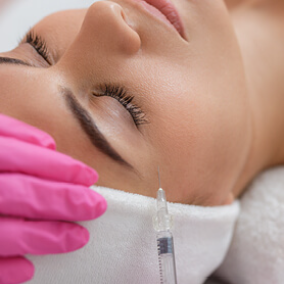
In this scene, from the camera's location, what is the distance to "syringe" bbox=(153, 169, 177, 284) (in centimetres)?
81

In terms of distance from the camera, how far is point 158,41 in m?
0.88

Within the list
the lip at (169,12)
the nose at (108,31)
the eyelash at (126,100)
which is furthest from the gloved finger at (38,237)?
the lip at (169,12)

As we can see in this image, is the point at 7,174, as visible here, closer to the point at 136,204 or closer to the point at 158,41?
the point at 136,204

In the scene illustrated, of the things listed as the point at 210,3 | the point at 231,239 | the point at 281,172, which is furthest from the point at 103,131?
the point at 281,172

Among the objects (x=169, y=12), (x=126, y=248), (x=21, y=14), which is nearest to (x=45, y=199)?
(x=126, y=248)

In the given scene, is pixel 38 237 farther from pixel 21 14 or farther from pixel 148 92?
pixel 21 14

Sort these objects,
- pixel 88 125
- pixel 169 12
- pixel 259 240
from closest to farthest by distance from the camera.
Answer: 1. pixel 88 125
2. pixel 169 12
3. pixel 259 240

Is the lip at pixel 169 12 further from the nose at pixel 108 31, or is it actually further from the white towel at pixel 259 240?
the white towel at pixel 259 240

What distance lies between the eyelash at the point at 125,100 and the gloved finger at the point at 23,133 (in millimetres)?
163

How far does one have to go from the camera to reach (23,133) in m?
0.72

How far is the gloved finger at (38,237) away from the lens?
681 millimetres

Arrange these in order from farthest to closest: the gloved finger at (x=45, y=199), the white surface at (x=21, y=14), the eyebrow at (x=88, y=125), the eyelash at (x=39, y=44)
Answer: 1. the white surface at (x=21, y=14)
2. the eyelash at (x=39, y=44)
3. the eyebrow at (x=88, y=125)
4. the gloved finger at (x=45, y=199)

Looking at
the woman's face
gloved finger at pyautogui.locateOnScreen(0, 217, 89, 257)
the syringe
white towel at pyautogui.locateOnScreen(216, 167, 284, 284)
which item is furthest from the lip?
white towel at pyautogui.locateOnScreen(216, 167, 284, 284)

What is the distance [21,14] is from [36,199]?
0.75 m
